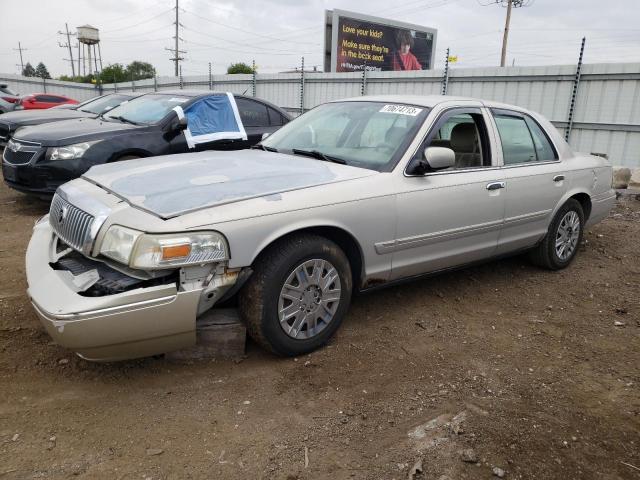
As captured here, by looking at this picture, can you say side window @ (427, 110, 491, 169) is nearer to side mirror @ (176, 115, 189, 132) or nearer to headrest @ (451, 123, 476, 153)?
headrest @ (451, 123, 476, 153)

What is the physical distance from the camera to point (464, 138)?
176 inches

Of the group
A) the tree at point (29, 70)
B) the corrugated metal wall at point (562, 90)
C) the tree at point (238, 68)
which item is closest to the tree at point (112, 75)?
the tree at point (238, 68)

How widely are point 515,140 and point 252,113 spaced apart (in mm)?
4220

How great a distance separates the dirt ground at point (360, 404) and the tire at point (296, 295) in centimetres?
17

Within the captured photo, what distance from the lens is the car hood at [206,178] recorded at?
113 inches

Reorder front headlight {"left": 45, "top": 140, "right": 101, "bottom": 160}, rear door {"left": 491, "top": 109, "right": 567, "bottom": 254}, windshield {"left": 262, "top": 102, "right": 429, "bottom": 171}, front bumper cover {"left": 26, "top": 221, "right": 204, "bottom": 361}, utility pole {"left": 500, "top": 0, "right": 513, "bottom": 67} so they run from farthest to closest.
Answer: utility pole {"left": 500, "top": 0, "right": 513, "bottom": 67} → front headlight {"left": 45, "top": 140, "right": 101, "bottom": 160} → rear door {"left": 491, "top": 109, "right": 567, "bottom": 254} → windshield {"left": 262, "top": 102, "right": 429, "bottom": 171} → front bumper cover {"left": 26, "top": 221, "right": 204, "bottom": 361}

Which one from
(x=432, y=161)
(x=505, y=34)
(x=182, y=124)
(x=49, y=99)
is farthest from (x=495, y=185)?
(x=505, y=34)

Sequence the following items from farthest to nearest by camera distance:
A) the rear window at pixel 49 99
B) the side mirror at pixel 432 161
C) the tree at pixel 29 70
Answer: the tree at pixel 29 70, the rear window at pixel 49 99, the side mirror at pixel 432 161

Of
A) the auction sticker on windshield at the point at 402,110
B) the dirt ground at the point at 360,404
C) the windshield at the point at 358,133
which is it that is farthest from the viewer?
the auction sticker on windshield at the point at 402,110

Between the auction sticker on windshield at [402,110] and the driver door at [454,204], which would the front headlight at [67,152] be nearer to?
the auction sticker on windshield at [402,110]

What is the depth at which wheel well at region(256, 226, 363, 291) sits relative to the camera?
3.27m

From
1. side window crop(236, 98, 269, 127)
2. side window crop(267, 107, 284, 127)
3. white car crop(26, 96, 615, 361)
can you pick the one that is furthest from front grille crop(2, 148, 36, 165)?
side window crop(267, 107, 284, 127)

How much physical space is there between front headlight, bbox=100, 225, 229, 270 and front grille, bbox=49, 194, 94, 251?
0.19m

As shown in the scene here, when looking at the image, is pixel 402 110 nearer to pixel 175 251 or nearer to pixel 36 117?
pixel 175 251
